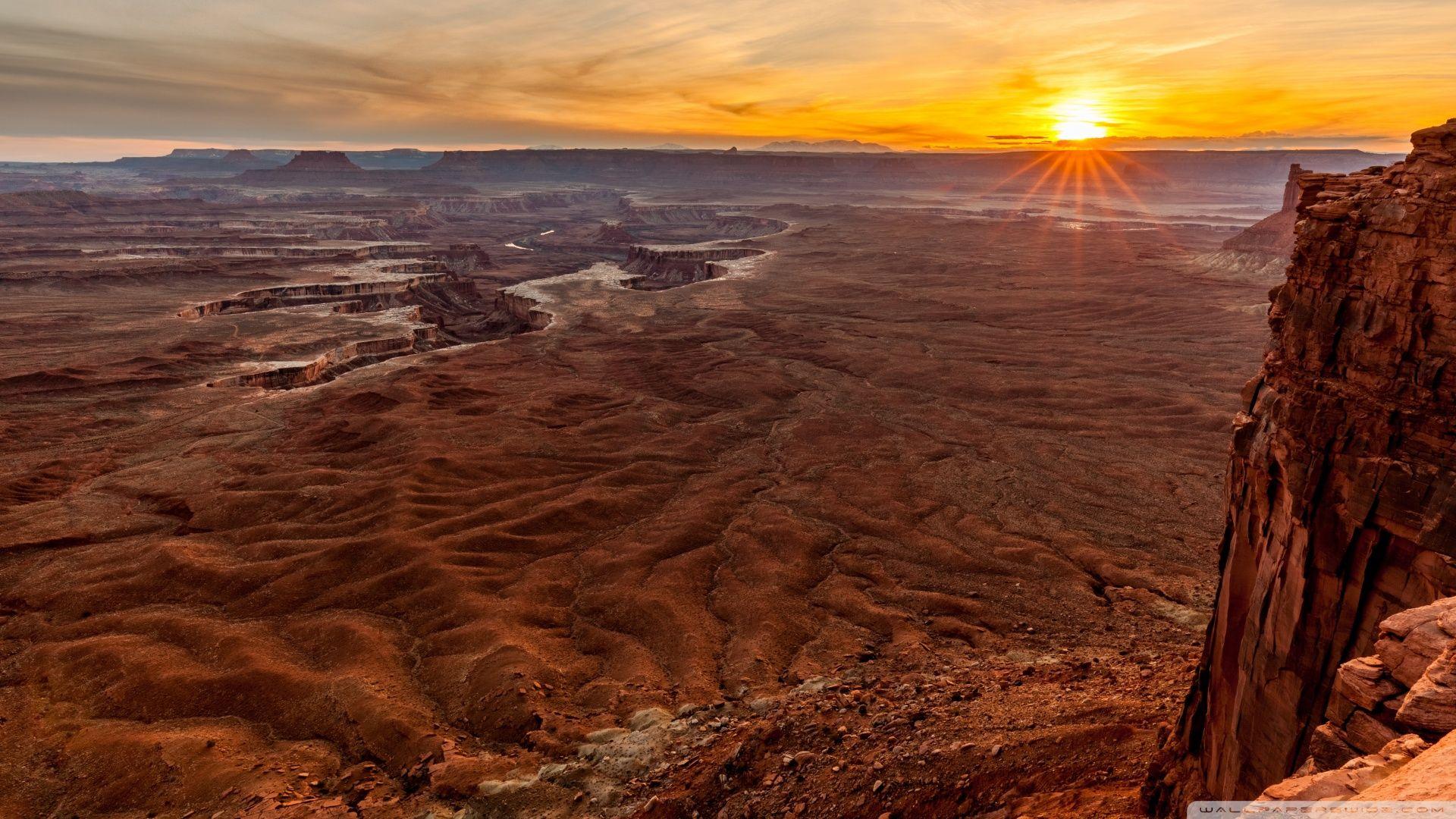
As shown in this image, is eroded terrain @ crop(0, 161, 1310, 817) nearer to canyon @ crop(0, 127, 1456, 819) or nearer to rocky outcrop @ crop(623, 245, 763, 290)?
canyon @ crop(0, 127, 1456, 819)

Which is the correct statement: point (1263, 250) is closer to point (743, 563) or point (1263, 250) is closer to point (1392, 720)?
point (743, 563)

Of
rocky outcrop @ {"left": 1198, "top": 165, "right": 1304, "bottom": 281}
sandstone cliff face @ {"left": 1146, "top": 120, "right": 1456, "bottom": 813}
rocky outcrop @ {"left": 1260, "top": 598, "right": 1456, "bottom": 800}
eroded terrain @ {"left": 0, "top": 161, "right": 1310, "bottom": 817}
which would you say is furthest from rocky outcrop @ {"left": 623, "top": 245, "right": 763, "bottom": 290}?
rocky outcrop @ {"left": 1260, "top": 598, "right": 1456, "bottom": 800}

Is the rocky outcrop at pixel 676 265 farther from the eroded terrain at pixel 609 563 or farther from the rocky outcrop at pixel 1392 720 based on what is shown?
the rocky outcrop at pixel 1392 720

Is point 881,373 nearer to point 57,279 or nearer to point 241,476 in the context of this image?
point 241,476

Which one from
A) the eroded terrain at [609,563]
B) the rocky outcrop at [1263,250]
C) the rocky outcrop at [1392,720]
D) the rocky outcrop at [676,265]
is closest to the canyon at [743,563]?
the rocky outcrop at [1392,720]

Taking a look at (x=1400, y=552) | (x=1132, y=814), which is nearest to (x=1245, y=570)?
(x=1400, y=552)
